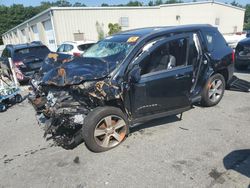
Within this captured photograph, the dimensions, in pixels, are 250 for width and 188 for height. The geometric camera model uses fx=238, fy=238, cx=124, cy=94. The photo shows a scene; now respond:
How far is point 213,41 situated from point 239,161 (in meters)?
2.86

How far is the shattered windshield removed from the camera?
4.09 meters

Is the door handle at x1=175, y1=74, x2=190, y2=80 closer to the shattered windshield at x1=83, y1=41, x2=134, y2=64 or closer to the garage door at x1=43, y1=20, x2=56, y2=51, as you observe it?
the shattered windshield at x1=83, y1=41, x2=134, y2=64

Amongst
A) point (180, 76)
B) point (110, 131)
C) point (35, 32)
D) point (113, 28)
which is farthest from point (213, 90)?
point (35, 32)

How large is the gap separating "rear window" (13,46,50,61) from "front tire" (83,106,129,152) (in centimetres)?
668

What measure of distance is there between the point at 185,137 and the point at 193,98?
3.36 feet

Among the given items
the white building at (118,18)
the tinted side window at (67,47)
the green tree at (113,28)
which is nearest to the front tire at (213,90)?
the tinted side window at (67,47)

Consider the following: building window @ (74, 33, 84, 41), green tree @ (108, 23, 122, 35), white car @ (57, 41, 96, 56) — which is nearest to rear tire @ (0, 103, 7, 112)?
white car @ (57, 41, 96, 56)

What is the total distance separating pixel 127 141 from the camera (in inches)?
164

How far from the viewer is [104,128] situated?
3.81m

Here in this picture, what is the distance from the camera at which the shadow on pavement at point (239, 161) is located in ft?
10.5

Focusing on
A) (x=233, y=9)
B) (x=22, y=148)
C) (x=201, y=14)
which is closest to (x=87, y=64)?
(x=22, y=148)

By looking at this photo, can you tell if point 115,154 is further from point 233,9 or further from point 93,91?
point 233,9

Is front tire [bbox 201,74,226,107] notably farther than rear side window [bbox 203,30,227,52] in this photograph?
Yes

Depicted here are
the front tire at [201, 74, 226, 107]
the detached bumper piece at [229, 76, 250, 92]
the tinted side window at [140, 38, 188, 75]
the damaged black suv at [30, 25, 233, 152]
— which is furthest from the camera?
the detached bumper piece at [229, 76, 250, 92]
